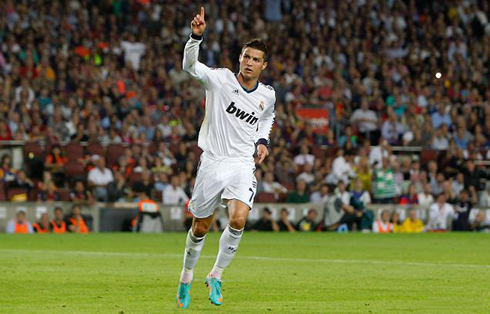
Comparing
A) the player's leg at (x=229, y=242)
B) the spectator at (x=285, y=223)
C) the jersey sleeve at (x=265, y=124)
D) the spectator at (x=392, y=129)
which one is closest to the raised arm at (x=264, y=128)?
the jersey sleeve at (x=265, y=124)

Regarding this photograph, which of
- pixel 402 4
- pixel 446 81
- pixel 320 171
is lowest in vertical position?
pixel 320 171

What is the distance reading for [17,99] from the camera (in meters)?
27.5

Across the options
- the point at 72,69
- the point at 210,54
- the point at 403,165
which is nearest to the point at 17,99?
the point at 72,69

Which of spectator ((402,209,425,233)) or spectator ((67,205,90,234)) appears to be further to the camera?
spectator ((402,209,425,233))

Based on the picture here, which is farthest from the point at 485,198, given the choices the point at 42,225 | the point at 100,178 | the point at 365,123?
the point at 42,225

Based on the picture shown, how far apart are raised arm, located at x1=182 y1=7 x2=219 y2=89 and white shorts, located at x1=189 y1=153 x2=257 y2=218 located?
31.1 inches

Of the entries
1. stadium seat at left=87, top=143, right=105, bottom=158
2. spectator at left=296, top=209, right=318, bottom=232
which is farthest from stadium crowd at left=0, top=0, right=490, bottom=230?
spectator at left=296, top=209, right=318, bottom=232

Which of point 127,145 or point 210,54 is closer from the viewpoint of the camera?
point 127,145

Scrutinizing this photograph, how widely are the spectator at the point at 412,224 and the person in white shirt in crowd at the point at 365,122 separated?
394 centimetres

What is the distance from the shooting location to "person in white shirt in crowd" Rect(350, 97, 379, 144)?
102ft

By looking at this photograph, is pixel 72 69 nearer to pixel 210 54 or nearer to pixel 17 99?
pixel 17 99

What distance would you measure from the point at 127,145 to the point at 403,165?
7.71 meters

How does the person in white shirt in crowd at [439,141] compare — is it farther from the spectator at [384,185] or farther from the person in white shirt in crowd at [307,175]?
the person in white shirt in crowd at [307,175]

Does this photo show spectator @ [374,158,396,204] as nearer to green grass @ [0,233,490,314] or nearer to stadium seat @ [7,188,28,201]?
green grass @ [0,233,490,314]
